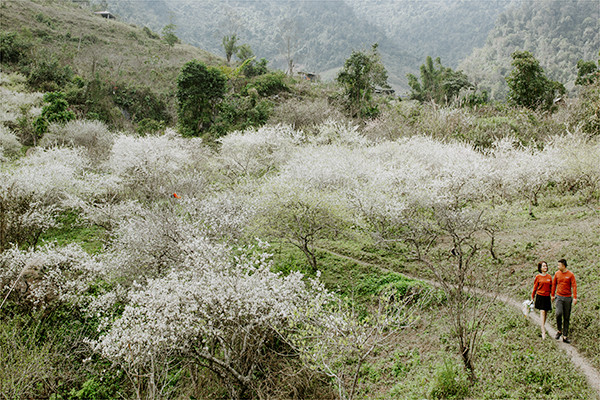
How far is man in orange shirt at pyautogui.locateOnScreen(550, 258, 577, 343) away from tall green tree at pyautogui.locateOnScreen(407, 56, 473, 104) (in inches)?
1882

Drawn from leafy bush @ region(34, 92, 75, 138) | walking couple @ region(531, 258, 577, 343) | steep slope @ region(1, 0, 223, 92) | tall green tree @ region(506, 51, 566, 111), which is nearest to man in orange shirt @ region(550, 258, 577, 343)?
walking couple @ region(531, 258, 577, 343)

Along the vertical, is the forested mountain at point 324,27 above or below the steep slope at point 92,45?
above

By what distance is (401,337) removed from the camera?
39.1 feet

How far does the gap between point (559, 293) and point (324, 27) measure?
14688 cm

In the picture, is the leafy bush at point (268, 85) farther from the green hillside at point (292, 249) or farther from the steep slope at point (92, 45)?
the steep slope at point (92, 45)

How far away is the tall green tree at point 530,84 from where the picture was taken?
35312 millimetres

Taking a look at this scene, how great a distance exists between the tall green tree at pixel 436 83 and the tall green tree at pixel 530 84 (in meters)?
14.9

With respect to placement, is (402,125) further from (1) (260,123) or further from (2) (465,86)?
(2) (465,86)

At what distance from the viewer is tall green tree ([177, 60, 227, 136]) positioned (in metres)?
37.7

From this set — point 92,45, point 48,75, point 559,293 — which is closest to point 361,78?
point 559,293

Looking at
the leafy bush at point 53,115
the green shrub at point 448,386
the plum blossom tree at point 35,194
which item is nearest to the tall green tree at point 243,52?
the leafy bush at point 53,115

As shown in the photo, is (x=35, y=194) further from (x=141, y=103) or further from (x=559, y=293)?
(x=141, y=103)

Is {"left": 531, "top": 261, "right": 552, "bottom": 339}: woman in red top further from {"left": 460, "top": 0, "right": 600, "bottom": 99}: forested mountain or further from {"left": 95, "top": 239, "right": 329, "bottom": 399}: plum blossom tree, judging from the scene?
{"left": 460, "top": 0, "right": 600, "bottom": 99}: forested mountain

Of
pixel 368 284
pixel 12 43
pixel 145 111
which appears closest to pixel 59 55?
pixel 12 43
